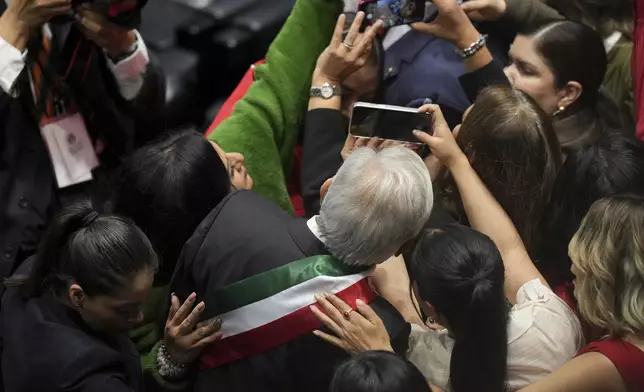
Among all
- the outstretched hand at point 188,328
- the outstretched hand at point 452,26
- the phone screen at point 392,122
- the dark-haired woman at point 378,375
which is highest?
the outstretched hand at point 452,26

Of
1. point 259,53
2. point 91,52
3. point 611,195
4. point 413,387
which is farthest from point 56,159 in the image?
point 611,195

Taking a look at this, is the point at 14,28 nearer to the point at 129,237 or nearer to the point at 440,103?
the point at 129,237

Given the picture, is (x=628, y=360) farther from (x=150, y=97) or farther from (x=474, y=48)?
(x=150, y=97)

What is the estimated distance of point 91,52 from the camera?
1.55 m

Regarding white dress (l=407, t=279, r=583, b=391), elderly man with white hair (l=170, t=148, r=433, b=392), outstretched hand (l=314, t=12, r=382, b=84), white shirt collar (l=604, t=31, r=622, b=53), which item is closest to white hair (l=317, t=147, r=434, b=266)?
elderly man with white hair (l=170, t=148, r=433, b=392)

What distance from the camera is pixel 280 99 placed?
1.46 m

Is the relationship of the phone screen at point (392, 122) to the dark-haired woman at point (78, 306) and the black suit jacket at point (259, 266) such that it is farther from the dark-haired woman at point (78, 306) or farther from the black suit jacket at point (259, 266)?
the dark-haired woman at point (78, 306)

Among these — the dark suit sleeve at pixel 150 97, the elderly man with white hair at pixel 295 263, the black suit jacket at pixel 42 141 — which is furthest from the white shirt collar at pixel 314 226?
the dark suit sleeve at pixel 150 97

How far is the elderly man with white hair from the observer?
1.05 m

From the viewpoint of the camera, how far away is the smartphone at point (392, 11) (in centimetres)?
140

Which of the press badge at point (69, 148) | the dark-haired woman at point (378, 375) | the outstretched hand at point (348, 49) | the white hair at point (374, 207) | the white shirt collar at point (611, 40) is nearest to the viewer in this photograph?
the dark-haired woman at point (378, 375)

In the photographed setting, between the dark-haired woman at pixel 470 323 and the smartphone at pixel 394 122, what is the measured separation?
0.26 meters

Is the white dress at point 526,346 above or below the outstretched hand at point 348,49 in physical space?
below

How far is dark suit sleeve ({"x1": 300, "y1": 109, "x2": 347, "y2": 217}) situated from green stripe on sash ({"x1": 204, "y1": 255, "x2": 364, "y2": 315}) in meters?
0.25
